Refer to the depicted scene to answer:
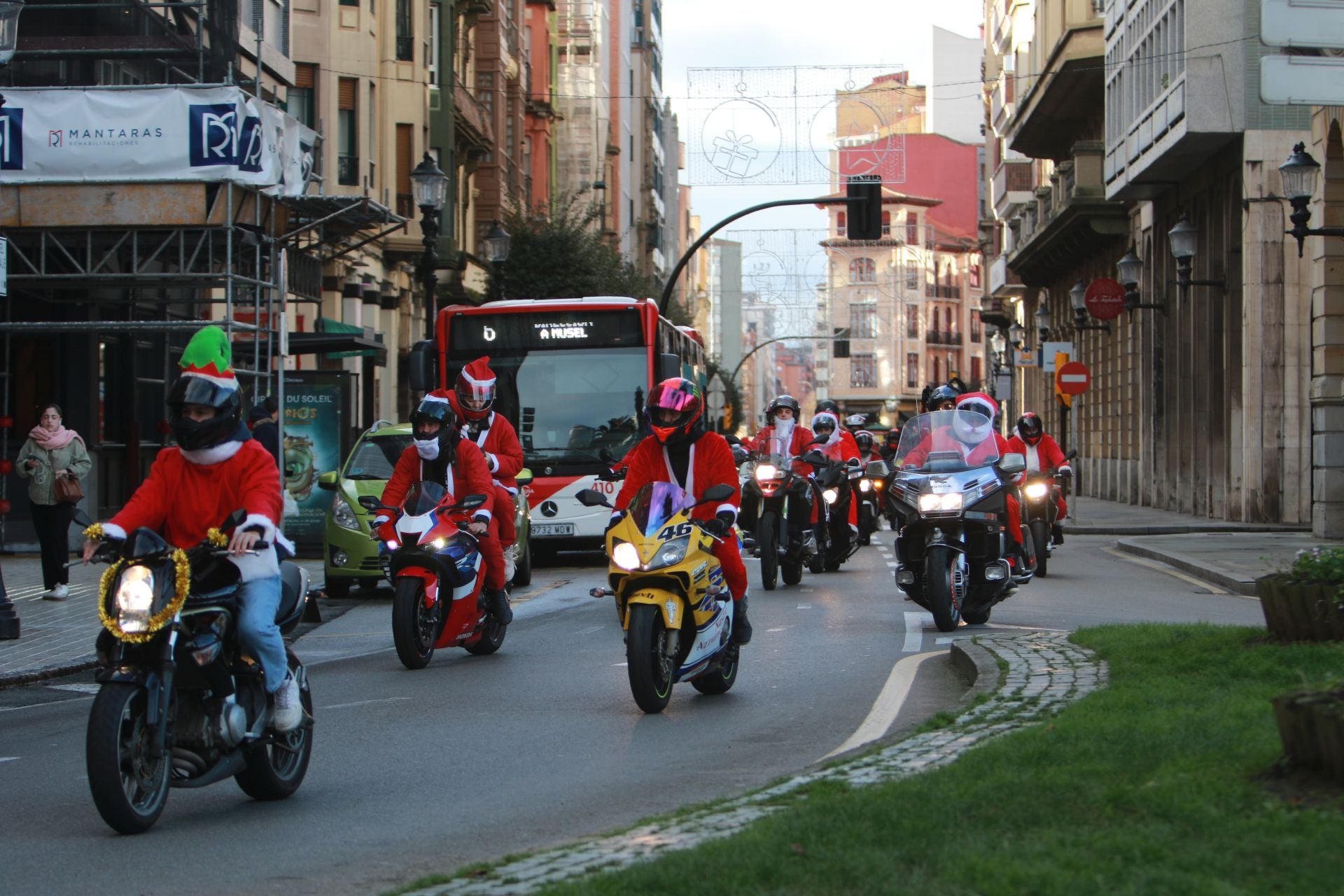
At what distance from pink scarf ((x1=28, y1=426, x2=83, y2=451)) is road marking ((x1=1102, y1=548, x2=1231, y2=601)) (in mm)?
10566

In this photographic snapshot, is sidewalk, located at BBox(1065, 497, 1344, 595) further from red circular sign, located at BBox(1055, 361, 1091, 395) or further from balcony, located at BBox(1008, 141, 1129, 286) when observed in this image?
balcony, located at BBox(1008, 141, 1129, 286)

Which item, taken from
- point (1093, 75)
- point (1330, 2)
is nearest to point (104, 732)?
point (1330, 2)

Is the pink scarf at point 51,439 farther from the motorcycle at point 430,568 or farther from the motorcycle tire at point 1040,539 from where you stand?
the motorcycle tire at point 1040,539

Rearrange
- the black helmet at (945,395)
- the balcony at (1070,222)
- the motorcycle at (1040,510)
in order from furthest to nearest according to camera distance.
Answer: the balcony at (1070,222), the motorcycle at (1040,510), the black helmet at (945,395)

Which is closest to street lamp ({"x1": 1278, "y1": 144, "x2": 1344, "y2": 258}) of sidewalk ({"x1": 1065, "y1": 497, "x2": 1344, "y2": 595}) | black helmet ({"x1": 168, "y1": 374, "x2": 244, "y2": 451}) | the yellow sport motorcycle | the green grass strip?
sidewalk ({"x1": 1065, "y1": 497, "x2": 1344, "y2": 595})

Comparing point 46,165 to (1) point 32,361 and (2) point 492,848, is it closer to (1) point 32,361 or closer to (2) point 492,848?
(1) point 32,361

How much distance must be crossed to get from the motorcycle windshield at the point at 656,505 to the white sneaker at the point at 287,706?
2650 millimetres

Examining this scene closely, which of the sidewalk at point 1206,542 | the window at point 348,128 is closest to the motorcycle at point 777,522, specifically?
the sidewalk at point 1206,542

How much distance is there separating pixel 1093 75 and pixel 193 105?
27806 millimetres

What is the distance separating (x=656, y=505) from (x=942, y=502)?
179 inches

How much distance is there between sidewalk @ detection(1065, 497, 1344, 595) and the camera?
20.1 m

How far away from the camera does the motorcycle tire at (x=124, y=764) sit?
665 cm

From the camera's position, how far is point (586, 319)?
23.6m

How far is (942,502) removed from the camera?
14.0 m
